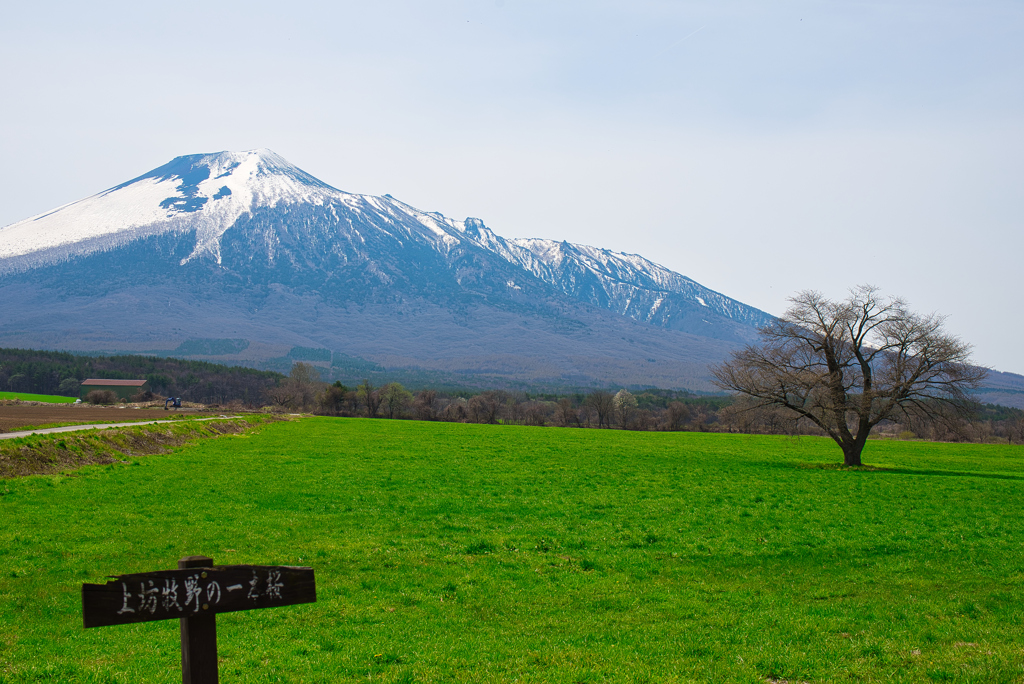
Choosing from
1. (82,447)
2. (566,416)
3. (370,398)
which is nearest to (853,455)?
(82,447)

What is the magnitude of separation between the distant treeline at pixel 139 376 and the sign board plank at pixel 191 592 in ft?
432

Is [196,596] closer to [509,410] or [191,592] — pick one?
[191,592]

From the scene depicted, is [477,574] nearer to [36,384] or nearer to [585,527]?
[585,527]

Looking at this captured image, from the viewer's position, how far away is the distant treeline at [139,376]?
12088 centimetres

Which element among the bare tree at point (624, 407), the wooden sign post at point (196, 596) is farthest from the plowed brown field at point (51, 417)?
the bare tree at point (624, 407)

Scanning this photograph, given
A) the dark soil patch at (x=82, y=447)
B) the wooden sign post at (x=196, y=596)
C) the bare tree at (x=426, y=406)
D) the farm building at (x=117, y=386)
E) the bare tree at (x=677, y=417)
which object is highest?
the farm building at (x=117, y=386)

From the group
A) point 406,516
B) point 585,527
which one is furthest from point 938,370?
point 406,516

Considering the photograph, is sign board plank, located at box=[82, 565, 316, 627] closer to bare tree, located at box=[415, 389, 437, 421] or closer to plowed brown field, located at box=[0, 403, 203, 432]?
plowed brown field, located at box=[0, 403, 203, 432]

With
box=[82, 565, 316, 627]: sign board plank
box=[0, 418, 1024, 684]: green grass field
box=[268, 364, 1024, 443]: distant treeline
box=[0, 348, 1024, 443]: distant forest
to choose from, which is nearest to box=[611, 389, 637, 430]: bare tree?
box=[268, 364, 1024, 443]: distant treeline

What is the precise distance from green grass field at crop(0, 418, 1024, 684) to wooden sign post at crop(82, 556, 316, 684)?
3619mm

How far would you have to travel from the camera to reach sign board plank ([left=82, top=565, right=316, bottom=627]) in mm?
4535

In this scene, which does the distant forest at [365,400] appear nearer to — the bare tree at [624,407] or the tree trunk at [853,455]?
the bare tree at [624,407]

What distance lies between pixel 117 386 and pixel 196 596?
12716 centimetres

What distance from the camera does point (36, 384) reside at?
121 meters
